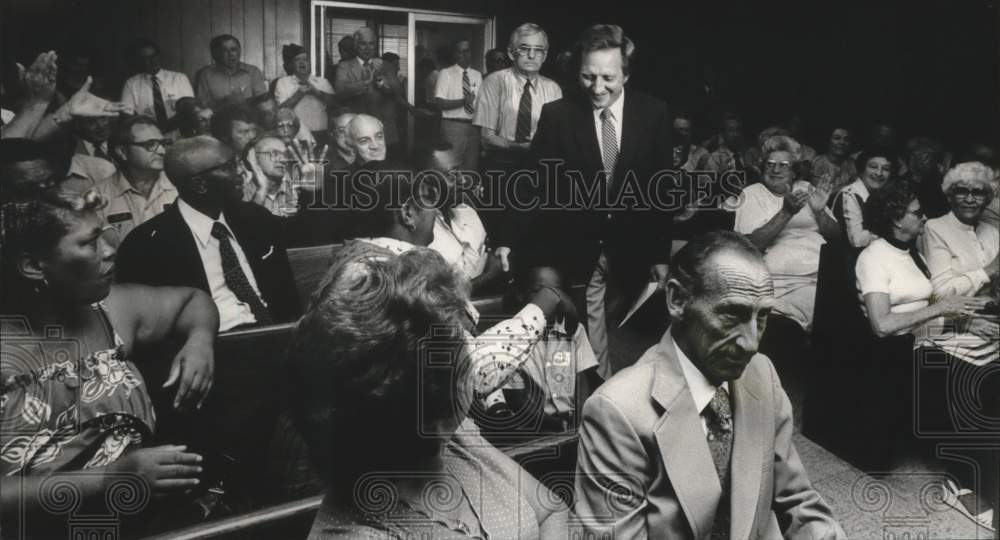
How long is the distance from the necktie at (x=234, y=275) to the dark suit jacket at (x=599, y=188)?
3.47 feet

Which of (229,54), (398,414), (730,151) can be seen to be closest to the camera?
(398,414)

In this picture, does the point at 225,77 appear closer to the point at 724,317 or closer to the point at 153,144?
the point at 153,144

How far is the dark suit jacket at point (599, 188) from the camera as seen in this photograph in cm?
359

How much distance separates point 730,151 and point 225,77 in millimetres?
2064

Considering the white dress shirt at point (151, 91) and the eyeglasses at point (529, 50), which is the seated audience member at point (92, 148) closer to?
the white dress shirt at point (151, 91)

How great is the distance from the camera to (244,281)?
3.30 m

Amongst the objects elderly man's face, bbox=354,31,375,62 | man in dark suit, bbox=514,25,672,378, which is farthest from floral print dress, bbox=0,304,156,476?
man in dark suit, bbox=514,25,672,378

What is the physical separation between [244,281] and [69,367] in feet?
2.24

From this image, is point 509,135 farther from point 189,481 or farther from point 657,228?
point 189,481

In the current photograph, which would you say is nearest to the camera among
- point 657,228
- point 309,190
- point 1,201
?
point 1,201

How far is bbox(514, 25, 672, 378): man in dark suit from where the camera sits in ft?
11.8

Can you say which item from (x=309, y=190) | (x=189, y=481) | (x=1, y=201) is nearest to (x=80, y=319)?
(x=1, y=201)

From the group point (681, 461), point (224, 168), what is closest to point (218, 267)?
point (224, 168)

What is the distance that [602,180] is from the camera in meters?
3.67
